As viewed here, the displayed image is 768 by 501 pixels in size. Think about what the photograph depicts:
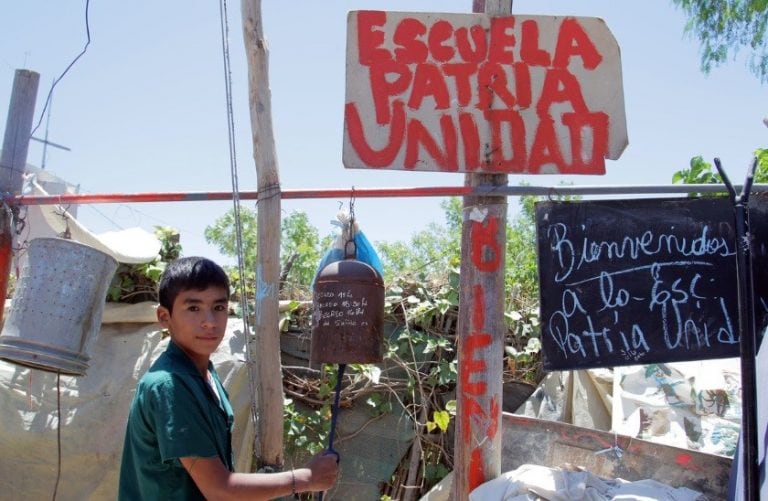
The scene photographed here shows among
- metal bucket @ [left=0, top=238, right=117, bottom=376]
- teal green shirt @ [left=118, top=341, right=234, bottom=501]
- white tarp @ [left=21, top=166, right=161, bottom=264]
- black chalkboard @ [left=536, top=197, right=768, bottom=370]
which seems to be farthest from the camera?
white tarp @ [left=21, top=166, right=161, bottom=264]

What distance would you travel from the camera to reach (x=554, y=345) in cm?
328

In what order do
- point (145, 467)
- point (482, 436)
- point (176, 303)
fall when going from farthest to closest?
point (482, 436) < point (176, 303) < point (145, 467)

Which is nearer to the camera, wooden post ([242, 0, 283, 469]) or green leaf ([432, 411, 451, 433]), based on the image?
wooden post ([242, 0, 283, 469])

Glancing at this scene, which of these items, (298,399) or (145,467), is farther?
(298,399)

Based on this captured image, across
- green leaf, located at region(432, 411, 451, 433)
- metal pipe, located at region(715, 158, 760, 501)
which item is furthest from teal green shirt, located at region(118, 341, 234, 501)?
green leaf, located at region(432, 411, 451, 433)

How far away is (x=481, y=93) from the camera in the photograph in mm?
3316

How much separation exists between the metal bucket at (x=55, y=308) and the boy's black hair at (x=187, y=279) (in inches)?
43.8

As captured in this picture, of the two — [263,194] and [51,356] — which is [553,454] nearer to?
[263,194]

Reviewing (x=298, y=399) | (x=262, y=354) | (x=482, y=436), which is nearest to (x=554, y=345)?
(x=482, y=436)

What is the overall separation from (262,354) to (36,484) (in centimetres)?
243

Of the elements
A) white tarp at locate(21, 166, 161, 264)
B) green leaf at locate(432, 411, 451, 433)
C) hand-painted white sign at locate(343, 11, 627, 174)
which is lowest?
green leaf at locate(432, 411, 451, 433)

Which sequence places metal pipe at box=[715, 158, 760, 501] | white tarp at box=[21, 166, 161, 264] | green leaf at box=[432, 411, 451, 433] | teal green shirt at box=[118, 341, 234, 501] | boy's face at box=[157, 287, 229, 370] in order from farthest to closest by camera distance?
green leaf at box=[432, 411, 451, 433] → white tarp at box=[21, 166, 161, 264] → metal pipe at box=[715, 158, 760, 501] → boy's face at box=[157, 287, 229, 370] → teal green shirt at box=[118, 341, 234, 501]

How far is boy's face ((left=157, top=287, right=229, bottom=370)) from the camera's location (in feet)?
8.05

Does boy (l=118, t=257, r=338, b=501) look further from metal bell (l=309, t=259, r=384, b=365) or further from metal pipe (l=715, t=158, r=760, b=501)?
metal pipe (l=715, t=158, r=760, b=501)
